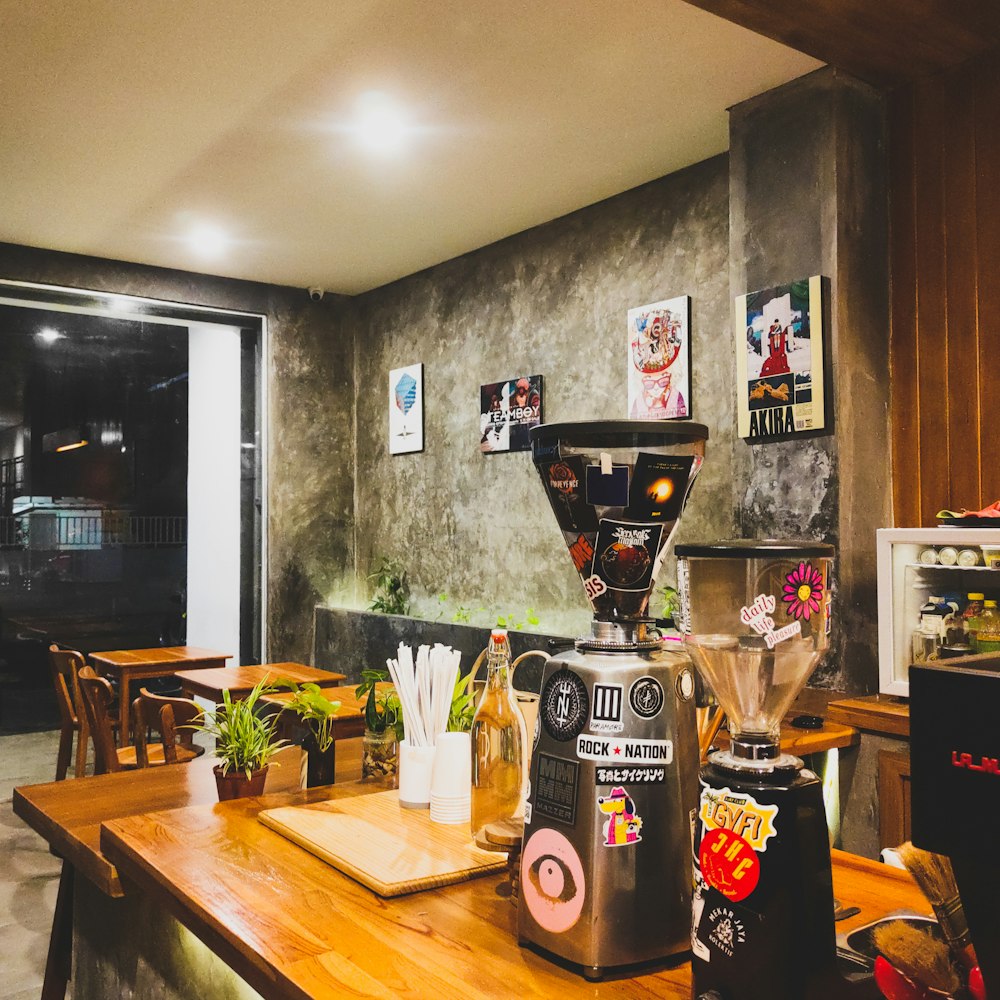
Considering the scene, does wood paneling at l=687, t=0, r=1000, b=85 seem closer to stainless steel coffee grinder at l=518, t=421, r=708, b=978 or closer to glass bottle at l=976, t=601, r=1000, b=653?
glass bottle at l=976, t=601, r=1000, b=653

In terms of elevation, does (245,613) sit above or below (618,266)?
below

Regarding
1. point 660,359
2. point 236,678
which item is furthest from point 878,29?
point 236,678

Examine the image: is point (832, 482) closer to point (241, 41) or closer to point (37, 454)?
point (241, 41)

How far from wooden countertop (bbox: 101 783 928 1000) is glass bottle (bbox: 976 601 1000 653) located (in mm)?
1708

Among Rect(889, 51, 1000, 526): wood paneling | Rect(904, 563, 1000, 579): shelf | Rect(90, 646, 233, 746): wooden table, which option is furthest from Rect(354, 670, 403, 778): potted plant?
Rect(90, 646, 233, 746): wooden table

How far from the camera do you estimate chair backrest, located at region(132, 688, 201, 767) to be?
8.68ft

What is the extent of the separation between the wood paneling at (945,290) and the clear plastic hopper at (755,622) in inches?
104

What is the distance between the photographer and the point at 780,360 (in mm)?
3613

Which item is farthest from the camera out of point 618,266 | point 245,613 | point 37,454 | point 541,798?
point 245,613

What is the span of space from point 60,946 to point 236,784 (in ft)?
3.13

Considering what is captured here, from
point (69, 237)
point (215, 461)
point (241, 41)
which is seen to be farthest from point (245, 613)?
point (241, 41)

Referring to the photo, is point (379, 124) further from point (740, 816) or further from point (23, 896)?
point (740, 816)

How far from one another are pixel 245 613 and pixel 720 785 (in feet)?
20.9

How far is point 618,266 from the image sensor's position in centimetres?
502
